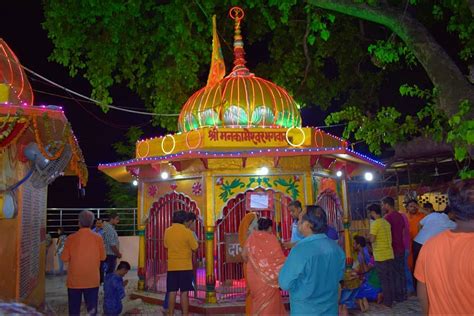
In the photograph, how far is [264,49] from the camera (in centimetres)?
1742

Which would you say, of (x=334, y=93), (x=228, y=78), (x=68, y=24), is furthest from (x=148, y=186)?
(x=334, y=93)

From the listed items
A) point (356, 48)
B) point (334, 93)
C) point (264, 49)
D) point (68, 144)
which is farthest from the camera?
point (264, 49)

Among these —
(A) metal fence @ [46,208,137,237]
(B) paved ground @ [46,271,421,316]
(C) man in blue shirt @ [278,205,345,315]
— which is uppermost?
(A) metal fence @ [46,208,137,237]

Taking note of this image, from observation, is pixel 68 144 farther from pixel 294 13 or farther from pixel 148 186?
pixel 294 13

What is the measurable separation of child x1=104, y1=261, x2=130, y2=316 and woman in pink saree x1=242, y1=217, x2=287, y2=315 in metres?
2.18

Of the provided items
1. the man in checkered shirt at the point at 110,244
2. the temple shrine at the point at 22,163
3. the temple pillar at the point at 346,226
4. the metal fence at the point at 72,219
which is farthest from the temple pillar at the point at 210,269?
the metal fence at the point at 72,219

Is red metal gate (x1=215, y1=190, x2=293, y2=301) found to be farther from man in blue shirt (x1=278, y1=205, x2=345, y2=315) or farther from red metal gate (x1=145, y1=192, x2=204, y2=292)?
man in blue shirt (x1=278, y1=205, x2=345, y2=315)

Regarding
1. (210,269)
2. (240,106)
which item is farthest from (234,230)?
(240,106)

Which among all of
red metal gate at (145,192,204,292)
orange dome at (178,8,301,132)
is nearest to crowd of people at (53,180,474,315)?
red metal gate at (145,192,204,292)

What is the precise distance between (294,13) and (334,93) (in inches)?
154

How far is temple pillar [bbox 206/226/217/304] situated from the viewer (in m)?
8.99

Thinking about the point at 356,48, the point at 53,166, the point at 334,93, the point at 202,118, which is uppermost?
the point at 356,48

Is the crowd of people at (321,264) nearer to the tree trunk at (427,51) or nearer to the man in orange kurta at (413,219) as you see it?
the man in orange kurta at (413,219)

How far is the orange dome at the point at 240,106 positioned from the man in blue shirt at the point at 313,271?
21.5 feet
